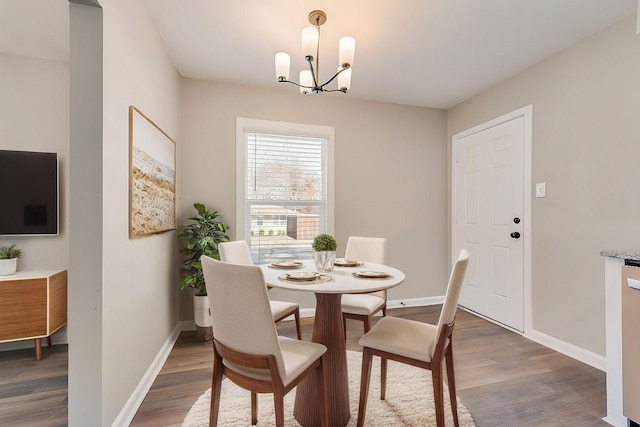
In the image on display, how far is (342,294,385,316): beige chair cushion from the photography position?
2.16 metres

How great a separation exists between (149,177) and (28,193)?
1.18m

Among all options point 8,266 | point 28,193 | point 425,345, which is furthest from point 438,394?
point 28,193

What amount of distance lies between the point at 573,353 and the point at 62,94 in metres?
4.59

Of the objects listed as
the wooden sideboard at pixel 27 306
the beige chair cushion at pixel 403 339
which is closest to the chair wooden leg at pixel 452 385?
the beige chair cushion at pixel 403 339

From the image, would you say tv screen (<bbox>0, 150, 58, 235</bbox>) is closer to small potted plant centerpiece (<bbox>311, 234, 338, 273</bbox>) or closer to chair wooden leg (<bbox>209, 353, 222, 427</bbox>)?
chair wooden leg (<bbox>209, 353, 222, 427</bbox>)

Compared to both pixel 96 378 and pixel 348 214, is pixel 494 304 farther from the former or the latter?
pixel 96 378

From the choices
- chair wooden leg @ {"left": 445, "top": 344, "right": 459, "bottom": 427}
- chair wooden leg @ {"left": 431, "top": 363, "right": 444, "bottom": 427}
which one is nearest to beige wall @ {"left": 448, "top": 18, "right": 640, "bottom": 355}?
chair wooden leg @ {"left": 445, "top": 344, "right": 459, "bottom": 427}

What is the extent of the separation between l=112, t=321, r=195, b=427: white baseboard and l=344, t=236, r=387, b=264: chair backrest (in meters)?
1.67

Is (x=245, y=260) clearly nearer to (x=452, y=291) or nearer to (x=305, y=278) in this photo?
(x=305, y=278)

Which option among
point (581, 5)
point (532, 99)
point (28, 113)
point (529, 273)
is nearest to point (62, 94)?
point (28, 113)

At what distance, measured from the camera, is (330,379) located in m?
1.62

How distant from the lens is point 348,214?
138 inches

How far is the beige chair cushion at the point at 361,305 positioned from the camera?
7.07 feet

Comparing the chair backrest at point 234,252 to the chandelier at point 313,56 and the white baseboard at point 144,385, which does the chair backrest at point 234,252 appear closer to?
the white baseboard at point 144,385
